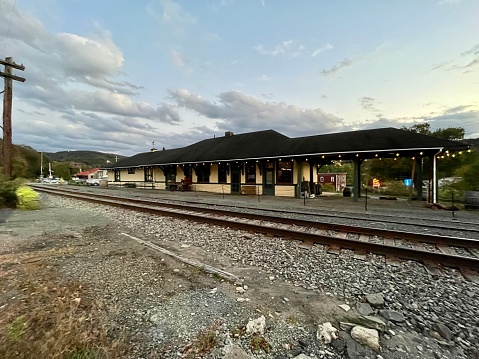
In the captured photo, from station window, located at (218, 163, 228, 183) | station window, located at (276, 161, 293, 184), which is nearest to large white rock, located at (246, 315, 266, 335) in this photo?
station window, located at (276, 161, 293, 184)

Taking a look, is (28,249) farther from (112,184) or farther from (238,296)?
(112,184)

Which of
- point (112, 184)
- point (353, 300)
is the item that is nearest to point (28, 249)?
point (353, 300)

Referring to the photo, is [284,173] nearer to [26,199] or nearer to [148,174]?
[26,199]

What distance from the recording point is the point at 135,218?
8828mm

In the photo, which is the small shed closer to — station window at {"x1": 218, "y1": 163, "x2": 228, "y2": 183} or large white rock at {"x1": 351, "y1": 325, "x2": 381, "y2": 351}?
station window at {"x1": 218, "y1": 163, "x2": 228, "y2": 183}

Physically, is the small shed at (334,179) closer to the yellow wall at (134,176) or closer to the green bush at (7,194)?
the yellow wall at (134,176)

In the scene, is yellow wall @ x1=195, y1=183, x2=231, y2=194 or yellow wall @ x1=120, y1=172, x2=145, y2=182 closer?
yellow wall @ x1=195, y1=183, x2=231, y2=194

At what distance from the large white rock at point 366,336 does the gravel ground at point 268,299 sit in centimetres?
5

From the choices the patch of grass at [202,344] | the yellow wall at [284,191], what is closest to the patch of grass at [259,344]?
the patch of grass at [202,344]

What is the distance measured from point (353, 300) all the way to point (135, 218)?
312 inches

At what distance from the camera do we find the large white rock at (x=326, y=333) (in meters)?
2.29

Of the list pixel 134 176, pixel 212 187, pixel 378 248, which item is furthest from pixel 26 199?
pixel 134 176

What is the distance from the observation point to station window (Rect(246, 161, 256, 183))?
19.6 metres

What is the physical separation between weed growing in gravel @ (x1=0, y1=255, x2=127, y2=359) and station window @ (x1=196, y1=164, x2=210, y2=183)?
63.5 ft
